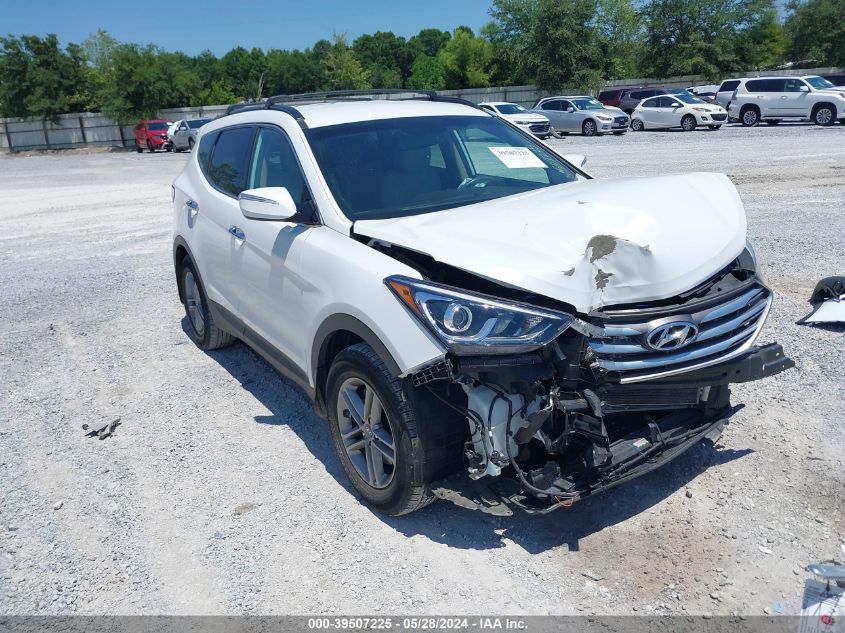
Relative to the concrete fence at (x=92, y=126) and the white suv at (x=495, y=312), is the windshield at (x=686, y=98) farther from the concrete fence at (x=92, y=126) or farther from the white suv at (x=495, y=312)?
the white suv at (x=495, y=312)

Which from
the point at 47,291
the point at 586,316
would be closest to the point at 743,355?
the point at 586,316

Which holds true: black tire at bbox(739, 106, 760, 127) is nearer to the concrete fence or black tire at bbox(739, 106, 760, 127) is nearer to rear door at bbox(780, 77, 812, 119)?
rear door at bbox(780, 77, 812, 119)

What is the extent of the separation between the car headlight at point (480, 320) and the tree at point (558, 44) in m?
44.7

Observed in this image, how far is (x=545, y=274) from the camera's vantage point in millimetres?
3010

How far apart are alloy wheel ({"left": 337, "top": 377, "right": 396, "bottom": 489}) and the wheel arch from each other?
0.71 ft

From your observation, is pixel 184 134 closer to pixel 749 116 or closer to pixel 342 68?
pixel 749 116

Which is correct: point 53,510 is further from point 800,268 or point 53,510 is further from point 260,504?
point 800,268

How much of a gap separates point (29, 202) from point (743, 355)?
18471mm

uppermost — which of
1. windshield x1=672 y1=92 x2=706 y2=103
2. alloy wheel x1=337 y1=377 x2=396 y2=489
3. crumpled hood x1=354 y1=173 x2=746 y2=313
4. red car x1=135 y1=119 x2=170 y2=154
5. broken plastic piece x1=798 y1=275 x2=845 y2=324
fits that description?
crumpled hood x1=354 y1=173 x2=746 y2=313

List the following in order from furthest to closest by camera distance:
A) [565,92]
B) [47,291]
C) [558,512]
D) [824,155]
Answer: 1. [565,92]
2. [824,155]
3. [47,291]
4. [558,512]

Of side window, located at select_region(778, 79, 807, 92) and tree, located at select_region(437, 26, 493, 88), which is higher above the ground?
tree, located at select_region(437, 26, 493, 88)

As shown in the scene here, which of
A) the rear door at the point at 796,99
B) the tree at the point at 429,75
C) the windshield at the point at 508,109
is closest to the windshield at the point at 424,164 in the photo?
the windshield at the point at 508,109

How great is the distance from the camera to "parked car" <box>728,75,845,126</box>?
24.9 m

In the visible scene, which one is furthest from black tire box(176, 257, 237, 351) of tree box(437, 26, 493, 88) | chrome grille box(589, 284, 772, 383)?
tree box(437, 26, 493, 88)
